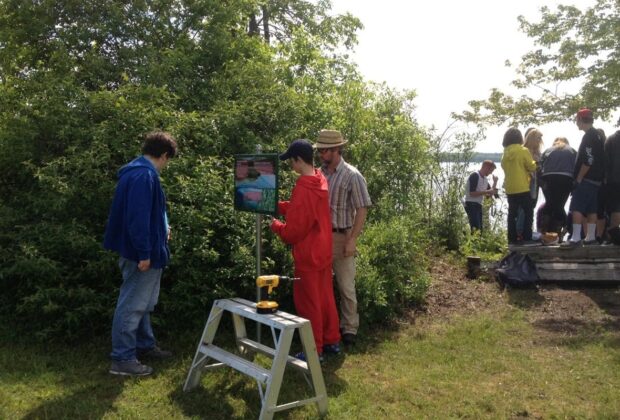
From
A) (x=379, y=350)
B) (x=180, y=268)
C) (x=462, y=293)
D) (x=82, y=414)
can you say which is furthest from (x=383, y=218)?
(x=82, y=414)

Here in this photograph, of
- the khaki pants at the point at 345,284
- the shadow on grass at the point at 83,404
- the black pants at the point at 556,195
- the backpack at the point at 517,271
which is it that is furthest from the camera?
the black pants at the point at 556,195

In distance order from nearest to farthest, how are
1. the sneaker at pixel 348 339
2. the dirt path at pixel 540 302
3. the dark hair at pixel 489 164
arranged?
the sneaker at pixel 348 339 → the dirt path at pixel 540 302 → the dark hair at pixel 489 164

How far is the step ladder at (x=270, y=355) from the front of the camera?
368cm

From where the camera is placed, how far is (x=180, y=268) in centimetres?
541

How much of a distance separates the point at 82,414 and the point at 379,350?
2.67 m

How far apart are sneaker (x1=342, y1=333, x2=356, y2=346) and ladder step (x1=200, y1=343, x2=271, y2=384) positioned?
5.23ft

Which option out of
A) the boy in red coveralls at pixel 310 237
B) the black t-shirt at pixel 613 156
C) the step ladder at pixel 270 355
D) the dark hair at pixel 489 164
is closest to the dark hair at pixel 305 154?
the boy in red coveralls at pixel 310 237

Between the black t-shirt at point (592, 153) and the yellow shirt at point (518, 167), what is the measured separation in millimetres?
636

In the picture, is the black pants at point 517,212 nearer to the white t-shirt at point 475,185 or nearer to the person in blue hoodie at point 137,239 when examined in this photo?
the white t-shirt at point 475,185

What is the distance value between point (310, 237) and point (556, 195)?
17.3 feet

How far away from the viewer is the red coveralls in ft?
15.0

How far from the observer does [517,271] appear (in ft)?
25.4

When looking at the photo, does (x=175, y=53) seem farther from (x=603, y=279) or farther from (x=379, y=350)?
(x=603, y=279)

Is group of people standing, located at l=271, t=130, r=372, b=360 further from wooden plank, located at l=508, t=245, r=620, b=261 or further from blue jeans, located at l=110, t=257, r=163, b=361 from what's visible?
wooden plank, located at l=508, t=245, r=620, b=261
